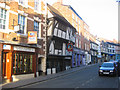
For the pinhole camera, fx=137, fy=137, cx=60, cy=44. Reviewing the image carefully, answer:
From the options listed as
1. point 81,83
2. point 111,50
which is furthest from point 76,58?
point 111,50

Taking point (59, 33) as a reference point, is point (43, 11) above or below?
above

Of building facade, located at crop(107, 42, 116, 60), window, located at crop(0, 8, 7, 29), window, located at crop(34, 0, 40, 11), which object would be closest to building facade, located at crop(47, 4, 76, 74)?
window, located at crop(34, 0, 40, 11)

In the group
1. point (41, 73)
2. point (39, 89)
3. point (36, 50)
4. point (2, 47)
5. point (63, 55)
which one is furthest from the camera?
point (63, 55)

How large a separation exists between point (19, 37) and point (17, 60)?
7.62 feet

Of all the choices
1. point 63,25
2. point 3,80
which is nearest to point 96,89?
point 3,80

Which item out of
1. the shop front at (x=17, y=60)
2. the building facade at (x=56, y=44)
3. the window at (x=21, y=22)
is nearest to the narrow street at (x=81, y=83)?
the shop front at (x=17, y=60)

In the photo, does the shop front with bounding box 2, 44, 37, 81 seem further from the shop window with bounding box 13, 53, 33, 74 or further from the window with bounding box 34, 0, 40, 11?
the window with bounding box 34, 0, 40, 11

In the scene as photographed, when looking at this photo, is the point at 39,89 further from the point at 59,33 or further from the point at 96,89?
the point at 59,33

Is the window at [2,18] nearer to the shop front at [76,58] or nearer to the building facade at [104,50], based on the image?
the shop front at [76,58]

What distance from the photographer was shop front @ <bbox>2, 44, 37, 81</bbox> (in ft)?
41.3

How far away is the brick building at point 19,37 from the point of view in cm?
1251

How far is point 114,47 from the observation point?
277 feet

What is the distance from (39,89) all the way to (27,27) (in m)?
8.04

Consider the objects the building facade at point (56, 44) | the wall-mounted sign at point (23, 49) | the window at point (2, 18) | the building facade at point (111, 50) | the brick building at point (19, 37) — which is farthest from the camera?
the building facade at point (111, 50)
